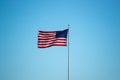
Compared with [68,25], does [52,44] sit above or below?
below

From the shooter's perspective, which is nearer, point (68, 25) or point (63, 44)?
point (63, 44)

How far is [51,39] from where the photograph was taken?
1545cm

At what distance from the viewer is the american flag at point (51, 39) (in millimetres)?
15344

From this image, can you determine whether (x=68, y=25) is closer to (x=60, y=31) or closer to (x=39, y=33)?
(x=60, y=31)

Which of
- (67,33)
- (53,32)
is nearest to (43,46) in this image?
(53,32)

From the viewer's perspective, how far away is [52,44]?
15.3m

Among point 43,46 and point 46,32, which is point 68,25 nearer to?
point 46,32

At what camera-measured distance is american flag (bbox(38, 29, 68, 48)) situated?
1534 centimetres

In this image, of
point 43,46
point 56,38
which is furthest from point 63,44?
point 43,46

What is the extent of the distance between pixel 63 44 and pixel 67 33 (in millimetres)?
1410

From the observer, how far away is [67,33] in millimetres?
16078

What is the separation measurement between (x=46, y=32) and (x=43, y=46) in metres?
1.45

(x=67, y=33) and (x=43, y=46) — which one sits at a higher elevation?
(x=67, y=33)

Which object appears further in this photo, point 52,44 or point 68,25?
point 68,25
